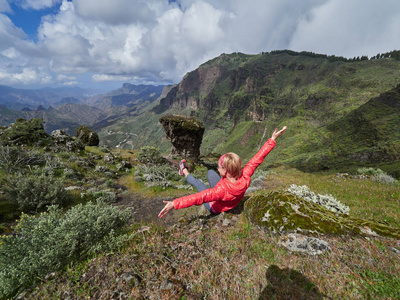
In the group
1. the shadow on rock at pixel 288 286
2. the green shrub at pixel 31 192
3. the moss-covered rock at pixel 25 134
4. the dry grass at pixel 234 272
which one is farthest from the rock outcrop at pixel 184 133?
the shadow on rock at pixel 288 286

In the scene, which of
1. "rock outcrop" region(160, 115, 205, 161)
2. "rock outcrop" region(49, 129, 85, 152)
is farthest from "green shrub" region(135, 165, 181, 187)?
"rock outcrop" region(160, 115, 205, 161)

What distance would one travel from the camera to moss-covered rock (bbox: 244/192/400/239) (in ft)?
12.8

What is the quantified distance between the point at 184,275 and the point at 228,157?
2.87 m

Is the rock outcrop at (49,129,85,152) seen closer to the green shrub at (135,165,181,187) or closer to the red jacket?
the green shrub at (135,165,181,187)

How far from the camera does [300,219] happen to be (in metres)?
4.29

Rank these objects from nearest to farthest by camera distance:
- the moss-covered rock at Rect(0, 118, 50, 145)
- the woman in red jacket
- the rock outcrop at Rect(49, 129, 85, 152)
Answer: the woman in red jacket, the moss-covered rock at Rect(0, 118, 50, 145), the rock outcrop at Rect(49, 129, 85, 152)

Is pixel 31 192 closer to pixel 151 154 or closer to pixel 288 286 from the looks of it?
pixel 288 286

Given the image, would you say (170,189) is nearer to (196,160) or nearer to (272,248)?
(272,248)

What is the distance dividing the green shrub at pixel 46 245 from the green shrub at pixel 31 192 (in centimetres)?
524

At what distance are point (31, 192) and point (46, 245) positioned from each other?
733cm

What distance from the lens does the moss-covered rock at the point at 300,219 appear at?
391 cm

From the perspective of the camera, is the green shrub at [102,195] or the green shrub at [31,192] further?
the green shrub at [102,195]

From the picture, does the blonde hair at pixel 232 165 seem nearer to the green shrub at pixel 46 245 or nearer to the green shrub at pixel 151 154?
the green shrub at pixel 46 245

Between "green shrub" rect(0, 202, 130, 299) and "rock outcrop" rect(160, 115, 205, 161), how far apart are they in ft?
97.2
